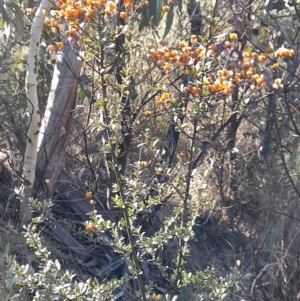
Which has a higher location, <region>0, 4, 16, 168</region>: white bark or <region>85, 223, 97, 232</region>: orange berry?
<region>0, 4, 16, 168</region>: white bark

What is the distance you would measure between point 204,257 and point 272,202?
61cm

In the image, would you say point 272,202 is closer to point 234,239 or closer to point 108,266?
point 234,239

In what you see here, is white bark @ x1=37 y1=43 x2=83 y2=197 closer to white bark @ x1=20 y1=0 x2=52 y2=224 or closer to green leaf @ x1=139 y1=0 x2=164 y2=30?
white bark @ x1=20 y1=0 x2=52 y2=224

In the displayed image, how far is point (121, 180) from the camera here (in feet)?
8.68

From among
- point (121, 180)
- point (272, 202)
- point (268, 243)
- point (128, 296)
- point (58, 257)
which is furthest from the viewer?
point (272, 202)

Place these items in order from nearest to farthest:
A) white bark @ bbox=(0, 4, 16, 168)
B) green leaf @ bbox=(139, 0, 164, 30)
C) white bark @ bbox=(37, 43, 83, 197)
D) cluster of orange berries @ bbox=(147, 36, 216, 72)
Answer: cluster of orange berries @ bbox=(147, 36, 216, 72)
green leaf @ bbox=(139, 0, 164, 30)
white bark @ bbox=(0, 4, 16, 168)
white bark @ bbox=(37, 43, 83, 197)

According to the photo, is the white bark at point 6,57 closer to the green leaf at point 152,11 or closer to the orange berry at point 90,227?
the green leaf at point 152,11

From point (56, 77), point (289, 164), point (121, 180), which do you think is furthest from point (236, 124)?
point (121, 180)

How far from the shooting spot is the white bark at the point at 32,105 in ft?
11.4

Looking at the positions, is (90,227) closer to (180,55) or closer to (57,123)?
(180,55)

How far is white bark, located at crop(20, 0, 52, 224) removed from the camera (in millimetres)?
3467

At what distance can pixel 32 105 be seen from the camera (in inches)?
139

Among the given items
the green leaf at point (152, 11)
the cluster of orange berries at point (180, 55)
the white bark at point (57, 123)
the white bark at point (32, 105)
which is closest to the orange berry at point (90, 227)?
the cluster of orange berries at point (180, 55)

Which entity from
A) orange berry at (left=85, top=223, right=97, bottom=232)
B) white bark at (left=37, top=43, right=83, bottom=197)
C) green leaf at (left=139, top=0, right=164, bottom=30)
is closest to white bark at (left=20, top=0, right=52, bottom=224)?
white bark at (left=37, top=43, right=83, bottom=197)
